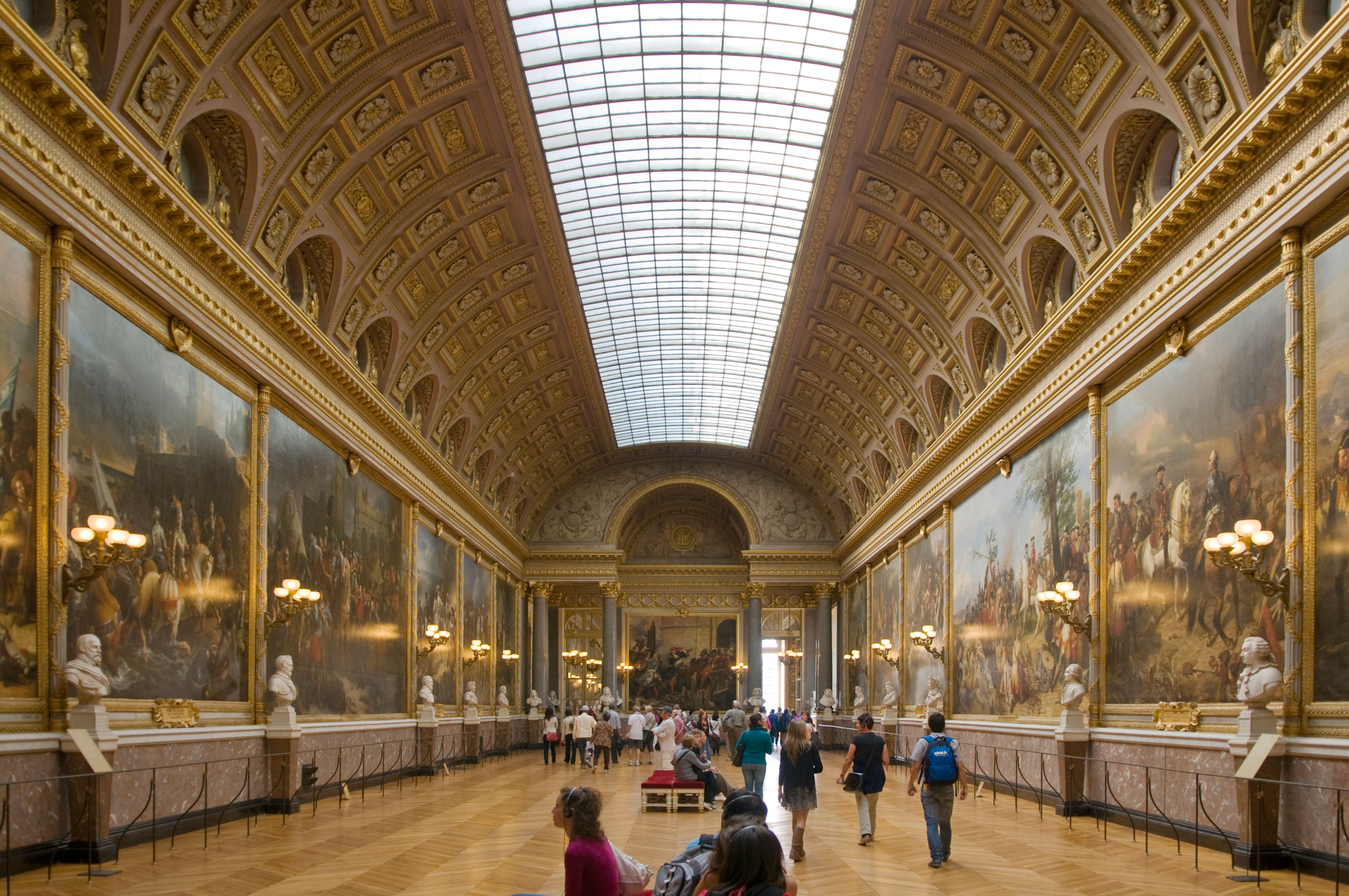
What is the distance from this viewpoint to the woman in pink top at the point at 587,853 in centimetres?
658

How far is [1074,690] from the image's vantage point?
20391mm

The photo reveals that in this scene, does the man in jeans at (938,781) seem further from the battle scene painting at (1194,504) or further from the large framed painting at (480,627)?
the large framed painting at (480,627)

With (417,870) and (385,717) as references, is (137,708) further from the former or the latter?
(385,717)

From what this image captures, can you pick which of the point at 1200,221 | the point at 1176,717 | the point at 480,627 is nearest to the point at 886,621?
the point at 480,627

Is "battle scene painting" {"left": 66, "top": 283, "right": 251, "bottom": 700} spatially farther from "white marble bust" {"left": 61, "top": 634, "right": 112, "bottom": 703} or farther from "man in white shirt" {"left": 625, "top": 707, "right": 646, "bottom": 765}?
"man in white shirt" {"left": 625, "top": 707, "right": 646, "bottom": 765}

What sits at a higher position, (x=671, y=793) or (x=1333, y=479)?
(x=1333, y=479)

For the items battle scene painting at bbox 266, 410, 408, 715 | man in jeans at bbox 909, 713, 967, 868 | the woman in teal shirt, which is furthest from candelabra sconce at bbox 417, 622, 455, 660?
man in jeans at bbox 909, 713, 967, 868

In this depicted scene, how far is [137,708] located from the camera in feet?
53.1

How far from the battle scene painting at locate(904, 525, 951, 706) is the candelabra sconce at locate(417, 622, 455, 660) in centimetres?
1380

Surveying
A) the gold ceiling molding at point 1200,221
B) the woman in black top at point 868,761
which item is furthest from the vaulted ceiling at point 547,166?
the woman in black top at point 868,761

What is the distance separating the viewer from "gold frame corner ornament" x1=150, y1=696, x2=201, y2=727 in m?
16.8

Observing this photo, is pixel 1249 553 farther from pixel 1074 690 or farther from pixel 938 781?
pixel 1074 690

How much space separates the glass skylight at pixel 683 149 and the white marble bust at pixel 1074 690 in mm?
12443

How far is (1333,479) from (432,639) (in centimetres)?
2424
